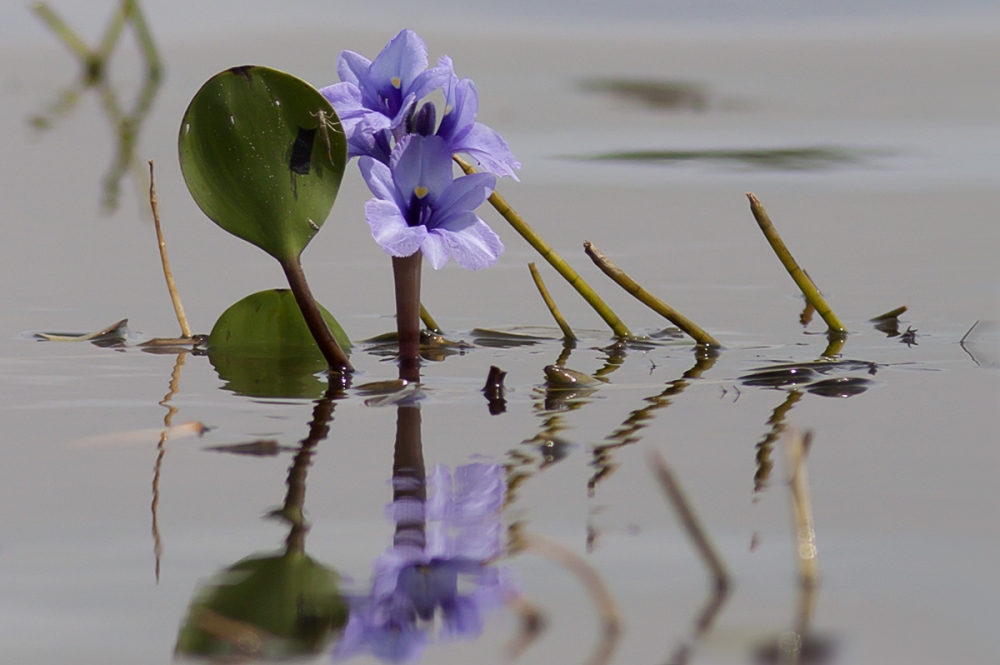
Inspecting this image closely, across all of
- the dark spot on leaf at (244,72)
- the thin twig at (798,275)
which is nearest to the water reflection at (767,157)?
the thin twig at (798,275)

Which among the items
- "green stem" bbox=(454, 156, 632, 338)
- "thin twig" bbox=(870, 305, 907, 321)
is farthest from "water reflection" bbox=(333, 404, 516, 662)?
"thin twig" bbox=(870, 305, 907, 321)

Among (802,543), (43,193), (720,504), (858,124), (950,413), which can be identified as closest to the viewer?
(802,543)

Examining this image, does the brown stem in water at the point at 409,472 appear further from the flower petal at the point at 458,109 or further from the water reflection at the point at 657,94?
the water reflection at the point at 657,94

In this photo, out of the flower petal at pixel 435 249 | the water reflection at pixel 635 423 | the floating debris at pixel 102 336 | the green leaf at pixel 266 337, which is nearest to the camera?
the water reflection at pixel 635 423

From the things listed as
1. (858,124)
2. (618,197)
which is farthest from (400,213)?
(858,124)

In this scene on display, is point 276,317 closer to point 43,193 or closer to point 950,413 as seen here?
point 950,413

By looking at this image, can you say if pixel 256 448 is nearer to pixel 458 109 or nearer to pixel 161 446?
pixel 161 446
